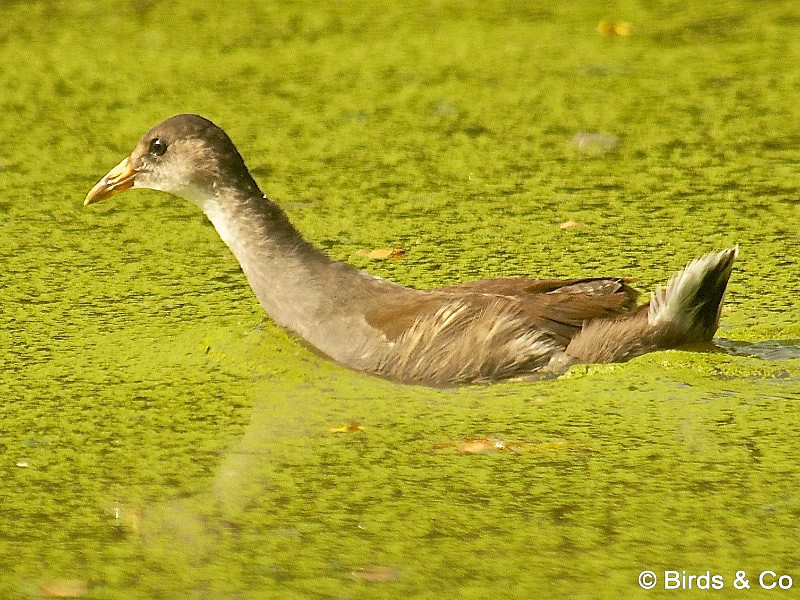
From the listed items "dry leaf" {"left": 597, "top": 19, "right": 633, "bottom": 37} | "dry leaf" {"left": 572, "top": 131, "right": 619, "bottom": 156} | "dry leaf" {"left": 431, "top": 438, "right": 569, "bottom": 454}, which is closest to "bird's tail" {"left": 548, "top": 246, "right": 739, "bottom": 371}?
"dry leaf" {"left": 431, "top": 438, "right": 569, "bottom": 454}

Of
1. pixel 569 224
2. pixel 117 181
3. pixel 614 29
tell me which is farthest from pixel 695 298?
pixel 614 29

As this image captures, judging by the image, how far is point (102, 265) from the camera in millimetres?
4840

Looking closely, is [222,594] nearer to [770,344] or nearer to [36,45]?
[770,344]

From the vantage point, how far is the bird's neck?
4031 mm

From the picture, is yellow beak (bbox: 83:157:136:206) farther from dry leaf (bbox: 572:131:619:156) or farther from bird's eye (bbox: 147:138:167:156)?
dry leaf (bbox: 572:131:619:156)

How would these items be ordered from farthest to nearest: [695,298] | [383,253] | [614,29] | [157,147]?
[614,29], [383,253], [157,147], [695,298]

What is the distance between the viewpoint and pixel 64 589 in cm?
280

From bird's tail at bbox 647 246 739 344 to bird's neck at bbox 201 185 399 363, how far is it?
2.38ft

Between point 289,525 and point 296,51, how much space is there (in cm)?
425

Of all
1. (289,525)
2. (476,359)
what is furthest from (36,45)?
(289,525)

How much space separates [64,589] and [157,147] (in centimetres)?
182

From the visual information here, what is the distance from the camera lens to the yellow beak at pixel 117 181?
14.6 feet

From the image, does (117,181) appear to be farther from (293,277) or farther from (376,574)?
(376,574)

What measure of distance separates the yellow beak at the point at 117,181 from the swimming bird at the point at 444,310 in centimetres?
29
